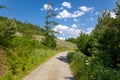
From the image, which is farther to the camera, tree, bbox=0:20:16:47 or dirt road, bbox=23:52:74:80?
tree, bbox=0:20:16:47

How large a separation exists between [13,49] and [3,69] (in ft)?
15.3

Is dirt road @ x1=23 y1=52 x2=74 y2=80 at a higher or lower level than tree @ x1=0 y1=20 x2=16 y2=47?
lower

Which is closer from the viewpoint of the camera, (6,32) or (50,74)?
(50,74)

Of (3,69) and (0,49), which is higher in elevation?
(0,49)

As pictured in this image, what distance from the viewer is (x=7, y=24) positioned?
2417cm

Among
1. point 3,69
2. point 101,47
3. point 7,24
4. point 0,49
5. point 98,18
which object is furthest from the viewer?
point 98,18

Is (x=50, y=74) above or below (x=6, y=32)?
below

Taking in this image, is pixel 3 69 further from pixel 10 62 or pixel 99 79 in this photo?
pixel 99 79

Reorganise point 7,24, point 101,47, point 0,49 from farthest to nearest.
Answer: point 101,47 < point 7,24 < point 0,49

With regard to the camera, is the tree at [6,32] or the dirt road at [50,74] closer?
the dirt road at [50,74]

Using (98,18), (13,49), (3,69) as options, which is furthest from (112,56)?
(98,18)

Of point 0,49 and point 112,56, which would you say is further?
point 112,56

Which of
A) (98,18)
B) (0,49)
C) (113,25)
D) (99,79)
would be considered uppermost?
(98,18)

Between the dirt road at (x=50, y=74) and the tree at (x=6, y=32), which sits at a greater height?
the tree at (x=6, y=32)
